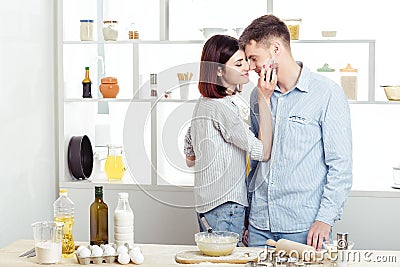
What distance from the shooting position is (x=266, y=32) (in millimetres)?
2863

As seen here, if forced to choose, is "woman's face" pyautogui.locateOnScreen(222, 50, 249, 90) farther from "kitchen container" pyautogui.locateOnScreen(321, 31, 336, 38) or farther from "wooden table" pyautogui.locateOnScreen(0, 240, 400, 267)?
"kitchen container" pyautogui.locateOnScreen(321, 31, 336, 38)

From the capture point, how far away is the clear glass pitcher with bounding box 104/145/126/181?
3.88 m

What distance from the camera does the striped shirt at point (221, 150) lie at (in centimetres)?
286

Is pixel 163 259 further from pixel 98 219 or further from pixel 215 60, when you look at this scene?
pixel 215 60

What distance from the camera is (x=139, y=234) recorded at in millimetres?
3879

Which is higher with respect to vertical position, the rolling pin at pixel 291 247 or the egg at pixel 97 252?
the rolling pin at pixel 291 247

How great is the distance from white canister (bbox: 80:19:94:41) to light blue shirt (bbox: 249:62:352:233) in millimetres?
1444

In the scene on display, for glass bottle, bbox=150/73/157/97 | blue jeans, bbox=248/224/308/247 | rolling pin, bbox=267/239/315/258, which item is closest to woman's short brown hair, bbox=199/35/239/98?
blue jeans, bbox=248/224/308/247

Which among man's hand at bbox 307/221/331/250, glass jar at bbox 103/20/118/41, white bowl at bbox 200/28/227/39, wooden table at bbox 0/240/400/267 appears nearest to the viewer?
wooden table at bbox 0/240/400/267

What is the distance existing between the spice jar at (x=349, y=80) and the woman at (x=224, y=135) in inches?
36.0

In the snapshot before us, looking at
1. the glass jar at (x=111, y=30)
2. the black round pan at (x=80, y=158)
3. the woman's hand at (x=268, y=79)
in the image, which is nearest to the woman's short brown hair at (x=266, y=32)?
the woman's hand at (x=268, y=79)

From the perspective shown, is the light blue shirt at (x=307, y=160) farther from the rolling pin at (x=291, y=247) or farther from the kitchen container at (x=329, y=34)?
the kitchen container at (x=329, y=34)

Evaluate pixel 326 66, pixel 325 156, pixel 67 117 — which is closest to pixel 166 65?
pixel 67 117

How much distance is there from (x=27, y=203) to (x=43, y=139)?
0.39 m
